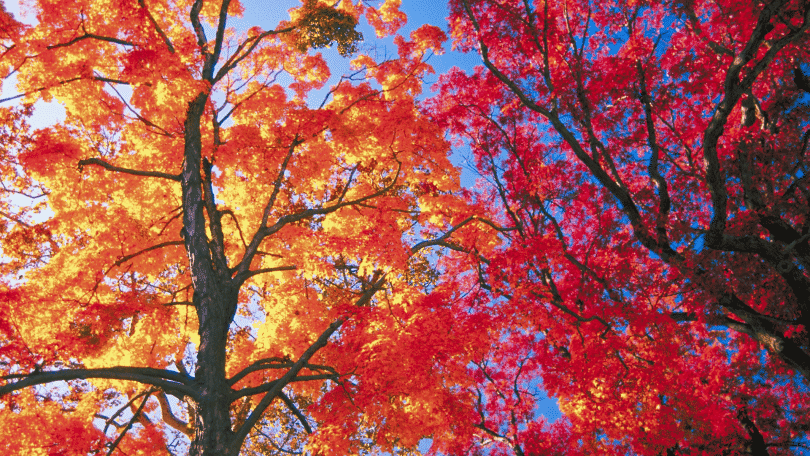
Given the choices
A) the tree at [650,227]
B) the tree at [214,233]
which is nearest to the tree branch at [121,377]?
the tree at [214,233]

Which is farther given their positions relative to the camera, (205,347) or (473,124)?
(473,124)

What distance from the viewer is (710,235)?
24.8 feet

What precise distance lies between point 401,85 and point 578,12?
4.65 meters

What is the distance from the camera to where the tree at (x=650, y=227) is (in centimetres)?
775

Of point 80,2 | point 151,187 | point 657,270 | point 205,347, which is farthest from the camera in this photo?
point 657,270

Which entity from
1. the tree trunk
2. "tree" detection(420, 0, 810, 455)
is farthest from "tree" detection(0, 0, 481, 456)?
"tree" detection(420, 0, 810, 455)

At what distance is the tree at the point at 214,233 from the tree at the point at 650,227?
8.00 ft

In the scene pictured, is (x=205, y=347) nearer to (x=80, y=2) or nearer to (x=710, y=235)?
(x=80, y=2)

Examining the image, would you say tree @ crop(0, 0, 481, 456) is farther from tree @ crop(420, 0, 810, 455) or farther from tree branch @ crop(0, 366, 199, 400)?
→ tree @ crop(420, 0, 810, 455)

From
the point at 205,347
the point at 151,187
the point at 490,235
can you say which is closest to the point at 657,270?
the point at 490,235

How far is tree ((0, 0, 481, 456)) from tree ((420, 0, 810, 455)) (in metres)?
2.44

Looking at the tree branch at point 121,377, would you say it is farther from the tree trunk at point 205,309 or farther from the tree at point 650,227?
the tree at point 650,227

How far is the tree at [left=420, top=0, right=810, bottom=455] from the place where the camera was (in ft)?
25.4

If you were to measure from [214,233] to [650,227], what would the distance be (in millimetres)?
8236
